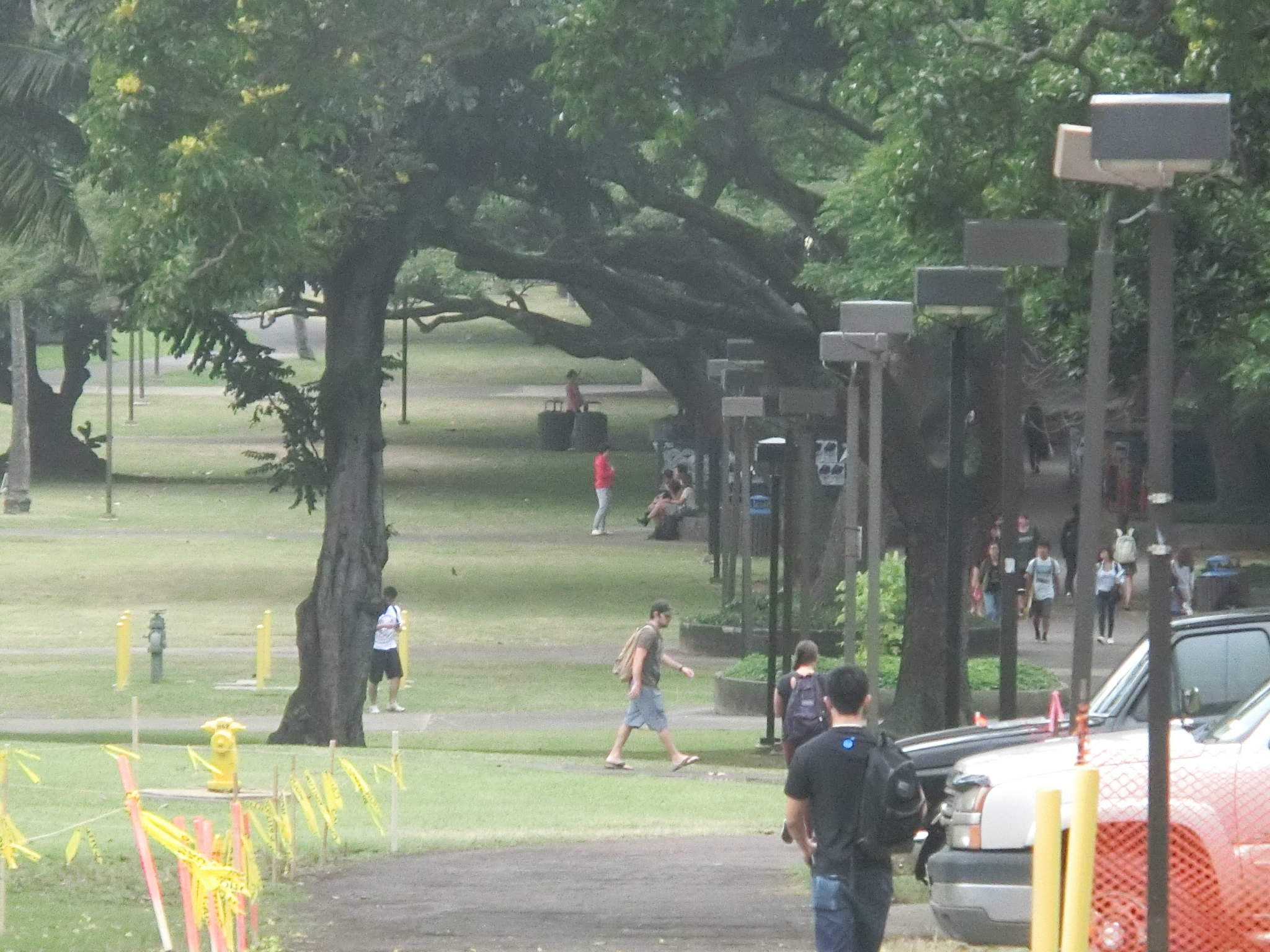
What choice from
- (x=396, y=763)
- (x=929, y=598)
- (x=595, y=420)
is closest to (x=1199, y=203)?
(x=396, y=763)

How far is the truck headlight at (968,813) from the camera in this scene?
8.42 m

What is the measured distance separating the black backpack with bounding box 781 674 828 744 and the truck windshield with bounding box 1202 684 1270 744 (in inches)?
257

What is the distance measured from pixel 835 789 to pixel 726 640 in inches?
849

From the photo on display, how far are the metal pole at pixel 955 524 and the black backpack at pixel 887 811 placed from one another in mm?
5722

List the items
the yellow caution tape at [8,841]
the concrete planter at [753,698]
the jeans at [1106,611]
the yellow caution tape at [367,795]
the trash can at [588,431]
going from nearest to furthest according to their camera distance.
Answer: the yellow caution tape at [8,841]
the yellow caution tape at [367,795]
the concrete planter at [753,698]
the jeans at [1106,611]
the trash can at [588,431]

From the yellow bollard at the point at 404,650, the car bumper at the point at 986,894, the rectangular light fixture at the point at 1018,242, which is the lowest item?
the yellow bollard at the point at 404,650

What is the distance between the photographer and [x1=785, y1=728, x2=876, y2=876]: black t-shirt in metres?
7.54

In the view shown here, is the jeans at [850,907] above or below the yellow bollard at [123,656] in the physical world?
above

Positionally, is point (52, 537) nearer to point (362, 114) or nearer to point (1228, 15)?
point (362, 114)

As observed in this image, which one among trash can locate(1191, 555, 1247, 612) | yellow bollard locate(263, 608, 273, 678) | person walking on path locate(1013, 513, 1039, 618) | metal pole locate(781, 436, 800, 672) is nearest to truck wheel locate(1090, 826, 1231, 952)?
metal pole locate(781, 436, 800, 672)

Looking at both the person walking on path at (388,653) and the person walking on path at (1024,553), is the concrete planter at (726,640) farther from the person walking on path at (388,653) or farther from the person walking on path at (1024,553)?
the person walking on path at (1024,553)

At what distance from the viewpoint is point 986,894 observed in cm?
833

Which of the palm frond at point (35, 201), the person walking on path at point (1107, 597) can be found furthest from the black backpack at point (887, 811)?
the person walking on path at point (1107, 597)

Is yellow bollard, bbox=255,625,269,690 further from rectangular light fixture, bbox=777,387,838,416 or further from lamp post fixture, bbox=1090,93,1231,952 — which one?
lamp post fixture, bbox=1090,93,1231,952
